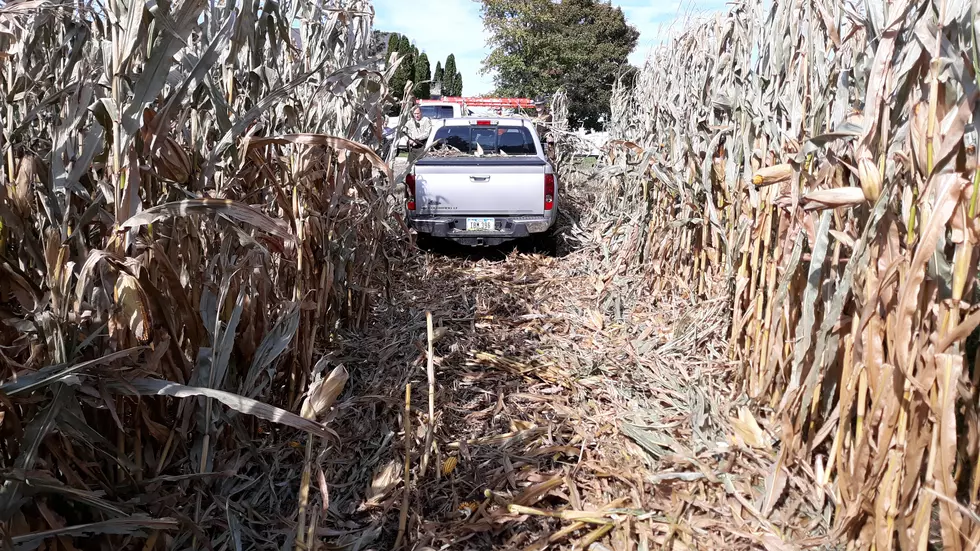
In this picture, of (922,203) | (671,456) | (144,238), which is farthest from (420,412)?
(922,203)

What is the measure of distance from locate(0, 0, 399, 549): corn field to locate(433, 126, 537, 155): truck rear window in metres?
5.31

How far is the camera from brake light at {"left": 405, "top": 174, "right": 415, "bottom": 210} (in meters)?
6.38

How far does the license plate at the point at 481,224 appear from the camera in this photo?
21.0ft

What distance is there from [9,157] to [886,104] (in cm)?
240

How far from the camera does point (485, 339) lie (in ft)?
13.1

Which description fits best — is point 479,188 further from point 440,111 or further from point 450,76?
point 450,76

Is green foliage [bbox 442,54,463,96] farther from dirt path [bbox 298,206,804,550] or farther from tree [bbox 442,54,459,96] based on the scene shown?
dirt path [bbox 298,206,804,550]

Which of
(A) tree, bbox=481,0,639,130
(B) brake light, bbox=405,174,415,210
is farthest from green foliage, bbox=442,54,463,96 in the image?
(B) brake light, bbox=405,174,415,210

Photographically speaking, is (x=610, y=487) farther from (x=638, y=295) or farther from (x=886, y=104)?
(x=638, y=295)

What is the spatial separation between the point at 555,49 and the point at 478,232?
26.5 m

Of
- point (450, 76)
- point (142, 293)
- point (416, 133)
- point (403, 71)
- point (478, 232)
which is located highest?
point (450, 76)

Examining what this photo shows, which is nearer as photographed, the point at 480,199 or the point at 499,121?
the point at 480,199

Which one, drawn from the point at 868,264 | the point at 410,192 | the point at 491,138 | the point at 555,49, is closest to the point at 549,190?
the point at 410,192

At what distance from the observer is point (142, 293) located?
1.61 meters
